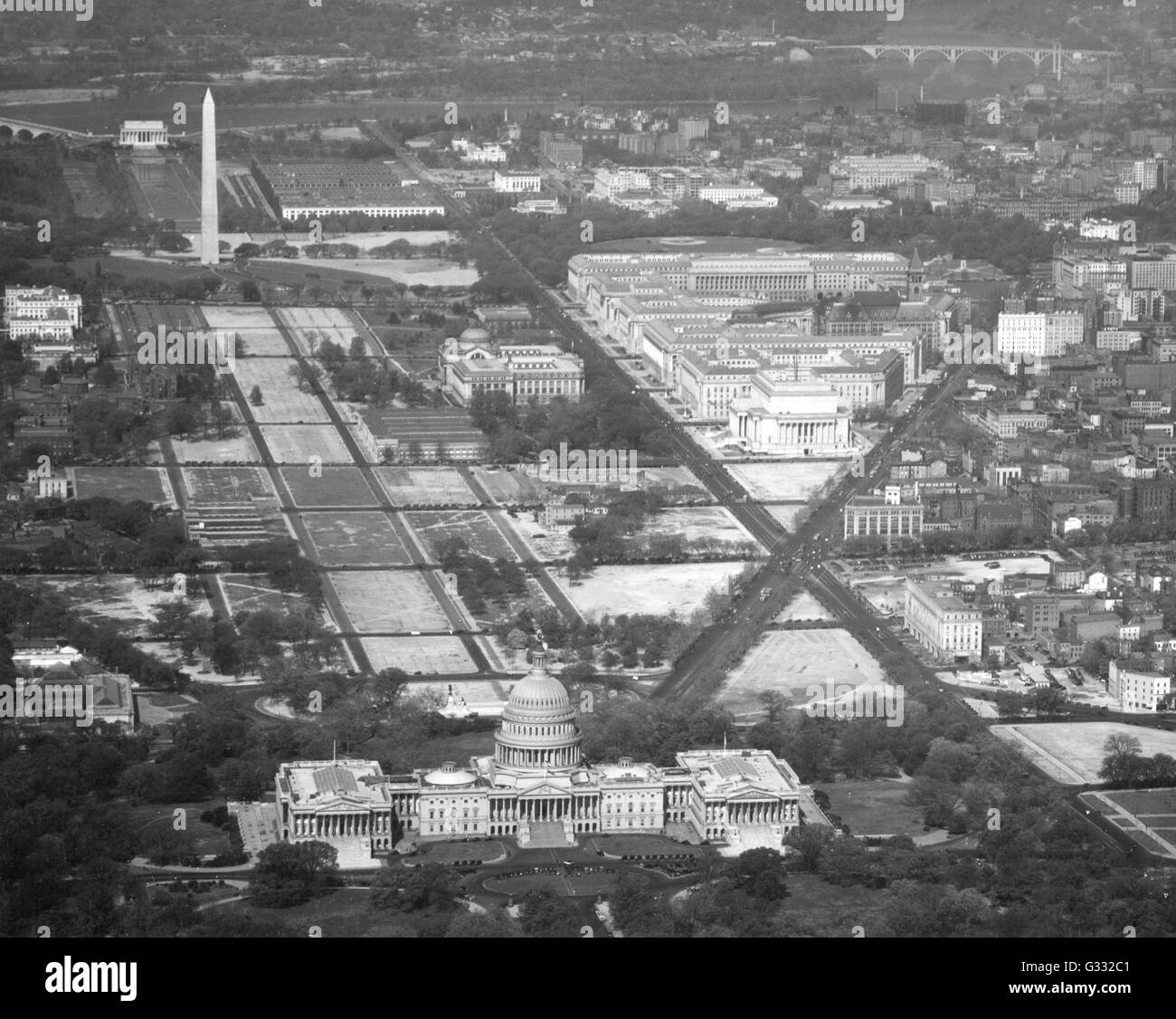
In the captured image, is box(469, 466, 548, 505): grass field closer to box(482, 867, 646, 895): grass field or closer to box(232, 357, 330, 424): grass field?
box(232, 357, 330, 424): grass field

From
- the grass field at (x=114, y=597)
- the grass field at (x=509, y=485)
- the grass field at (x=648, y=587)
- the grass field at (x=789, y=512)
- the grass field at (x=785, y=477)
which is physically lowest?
the grass field at (x=648, y=587)

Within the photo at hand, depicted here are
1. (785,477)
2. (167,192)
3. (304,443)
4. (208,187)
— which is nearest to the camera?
(785,477)

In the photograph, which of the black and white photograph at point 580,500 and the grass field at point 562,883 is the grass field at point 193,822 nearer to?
the black and white photograph at point 580,500

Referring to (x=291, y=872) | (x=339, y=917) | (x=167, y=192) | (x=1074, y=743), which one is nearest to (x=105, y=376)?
(x=167, y=192)

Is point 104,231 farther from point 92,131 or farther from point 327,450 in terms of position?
point 327,450

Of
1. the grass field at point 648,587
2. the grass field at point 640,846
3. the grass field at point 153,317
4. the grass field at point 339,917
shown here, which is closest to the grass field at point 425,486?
the grass field at point 648,587

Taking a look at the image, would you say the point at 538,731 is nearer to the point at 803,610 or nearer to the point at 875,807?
the point at 875,807
